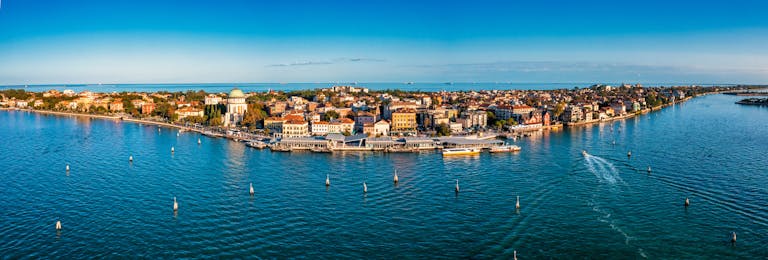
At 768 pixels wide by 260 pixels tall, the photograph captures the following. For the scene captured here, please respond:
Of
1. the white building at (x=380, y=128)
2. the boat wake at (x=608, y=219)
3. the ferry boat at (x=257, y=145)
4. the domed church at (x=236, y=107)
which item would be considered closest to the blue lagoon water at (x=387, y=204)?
the boat wake at (x=608, y=219)

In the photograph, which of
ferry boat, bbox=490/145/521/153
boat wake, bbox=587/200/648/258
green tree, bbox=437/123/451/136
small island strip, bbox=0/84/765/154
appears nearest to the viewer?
boat wake, bbox=587/200/648/258

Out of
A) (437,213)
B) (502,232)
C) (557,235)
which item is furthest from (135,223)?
(557,235)

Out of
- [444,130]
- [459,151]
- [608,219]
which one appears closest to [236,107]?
[444,130]

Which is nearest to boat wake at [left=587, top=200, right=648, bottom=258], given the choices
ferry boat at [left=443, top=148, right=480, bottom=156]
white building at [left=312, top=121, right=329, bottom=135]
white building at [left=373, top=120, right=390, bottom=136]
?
ferry boat at [left=443, top=148, right=480, bottom=156]

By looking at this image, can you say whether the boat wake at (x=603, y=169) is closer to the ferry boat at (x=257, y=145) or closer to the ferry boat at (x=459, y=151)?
the ferry boat at (x=459, y=151)

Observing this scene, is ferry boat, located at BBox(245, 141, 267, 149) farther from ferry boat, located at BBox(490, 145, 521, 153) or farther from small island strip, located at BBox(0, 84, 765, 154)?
ferry boat, located at BBox(490, 145, 521, 153)

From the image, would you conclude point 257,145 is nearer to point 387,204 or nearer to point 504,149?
point 504,149
